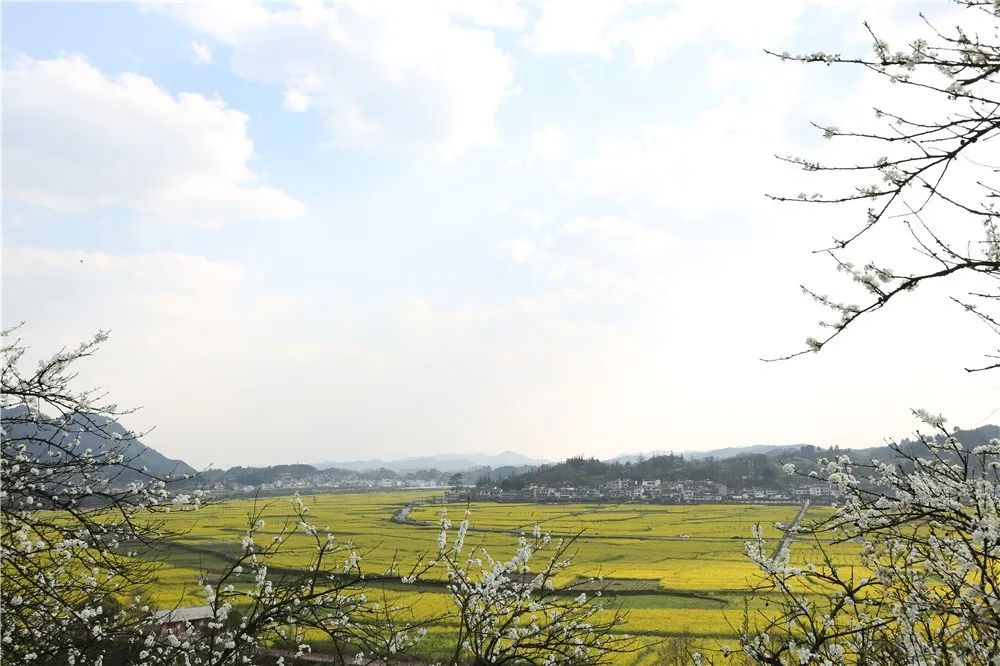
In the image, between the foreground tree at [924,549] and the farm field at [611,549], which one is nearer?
the foreground tree at [924,549]

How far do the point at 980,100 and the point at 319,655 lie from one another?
21911 mm

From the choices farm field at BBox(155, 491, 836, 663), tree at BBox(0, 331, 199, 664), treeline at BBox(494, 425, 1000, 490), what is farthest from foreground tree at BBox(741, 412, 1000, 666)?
treeline at BBox(494, 425, 1000, 490)

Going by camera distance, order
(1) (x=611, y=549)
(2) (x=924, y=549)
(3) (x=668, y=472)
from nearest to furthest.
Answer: (2) (x=924, y=549), (1) (x=611, y=549), (3) (x=668, y=472)

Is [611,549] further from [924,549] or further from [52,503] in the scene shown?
[52,503]

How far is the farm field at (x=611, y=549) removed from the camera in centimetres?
2347

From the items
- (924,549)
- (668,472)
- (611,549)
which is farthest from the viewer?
(668,472)

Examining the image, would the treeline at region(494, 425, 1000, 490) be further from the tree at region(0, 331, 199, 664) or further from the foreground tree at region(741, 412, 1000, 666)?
the tree at region(0, 331, 199, 664)

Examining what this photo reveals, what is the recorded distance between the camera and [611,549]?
144 ft

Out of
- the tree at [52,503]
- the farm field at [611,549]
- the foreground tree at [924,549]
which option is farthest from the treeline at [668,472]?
the tree at [52,503]

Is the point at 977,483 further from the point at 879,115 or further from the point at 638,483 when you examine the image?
the point at 638,483

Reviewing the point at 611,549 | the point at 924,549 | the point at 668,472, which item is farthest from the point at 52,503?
the point at 668,472

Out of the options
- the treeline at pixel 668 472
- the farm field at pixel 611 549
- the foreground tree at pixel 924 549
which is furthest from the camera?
the treeline at pixel 668 472

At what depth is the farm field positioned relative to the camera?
2347 centimetres

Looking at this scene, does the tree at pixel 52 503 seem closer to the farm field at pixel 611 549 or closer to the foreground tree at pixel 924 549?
the farm field at pixel 611 549
